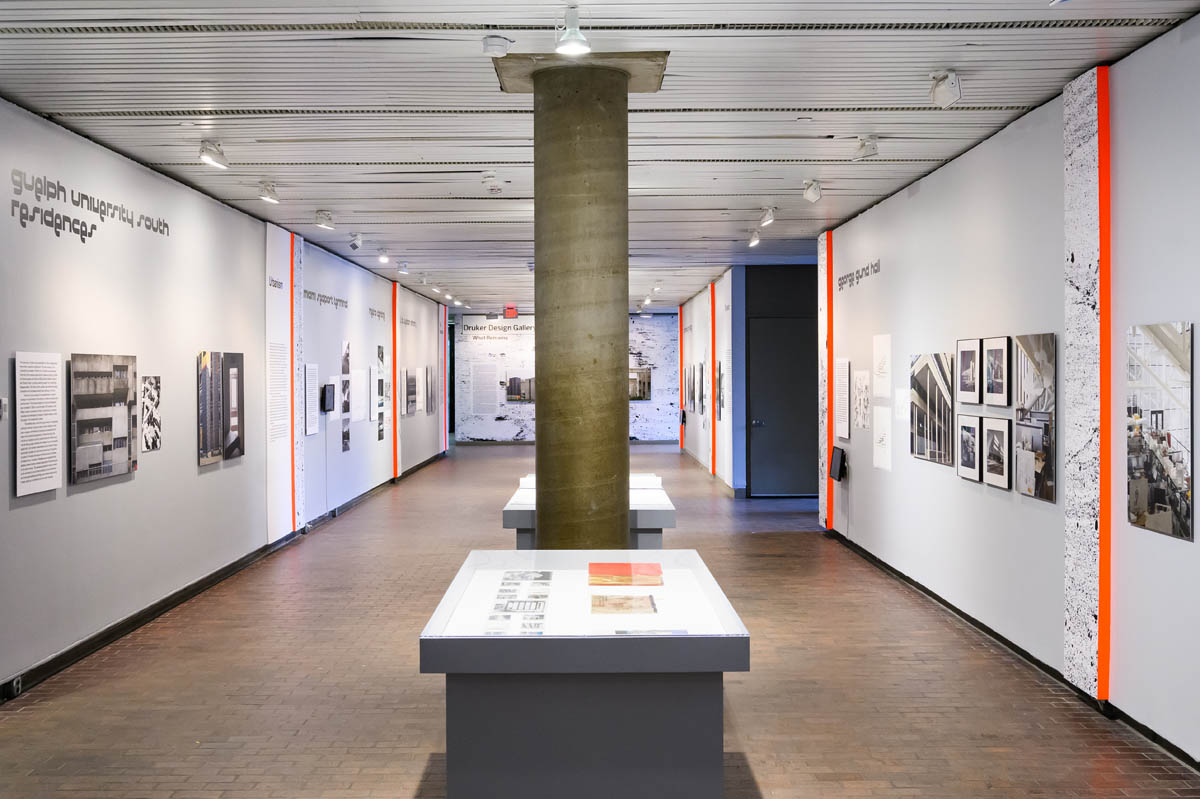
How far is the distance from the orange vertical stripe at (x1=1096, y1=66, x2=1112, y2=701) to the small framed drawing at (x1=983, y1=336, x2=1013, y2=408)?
3.61 feet

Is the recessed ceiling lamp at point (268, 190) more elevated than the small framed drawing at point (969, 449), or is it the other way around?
the recessed ceiling lamp at point (268, 190)

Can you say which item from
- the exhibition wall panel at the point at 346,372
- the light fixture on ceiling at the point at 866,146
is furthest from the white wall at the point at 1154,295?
the exhibition wall panel at the point at 346,372

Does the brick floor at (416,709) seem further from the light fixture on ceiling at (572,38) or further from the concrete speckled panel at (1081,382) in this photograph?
the light fixture on ceiling at (572,38)

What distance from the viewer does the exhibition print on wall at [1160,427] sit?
156 inches

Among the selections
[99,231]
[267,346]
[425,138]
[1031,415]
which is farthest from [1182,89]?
[267,346]

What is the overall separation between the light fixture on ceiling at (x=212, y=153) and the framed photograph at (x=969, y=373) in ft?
17.3

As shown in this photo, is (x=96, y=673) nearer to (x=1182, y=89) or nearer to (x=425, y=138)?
(x=425, y=138)

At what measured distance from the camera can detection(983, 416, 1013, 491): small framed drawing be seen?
5.68m

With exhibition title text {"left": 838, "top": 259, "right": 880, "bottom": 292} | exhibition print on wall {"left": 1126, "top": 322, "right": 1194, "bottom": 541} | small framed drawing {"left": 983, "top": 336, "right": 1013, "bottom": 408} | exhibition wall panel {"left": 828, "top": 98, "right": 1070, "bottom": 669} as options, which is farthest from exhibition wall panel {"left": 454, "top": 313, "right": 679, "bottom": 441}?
exhibition print on wall {"left": 1126, "top": 322, "right": 1194, "bottom": 541}

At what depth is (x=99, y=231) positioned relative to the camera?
5.93m

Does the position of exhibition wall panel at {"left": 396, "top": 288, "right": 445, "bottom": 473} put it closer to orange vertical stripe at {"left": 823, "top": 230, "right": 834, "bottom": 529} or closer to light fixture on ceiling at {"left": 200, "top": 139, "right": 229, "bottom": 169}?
orange vertical stripe at {"left": 823, "top": 230, "right": 834, "bottom": 529}

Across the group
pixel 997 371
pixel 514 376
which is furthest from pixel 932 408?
pixel 514 376

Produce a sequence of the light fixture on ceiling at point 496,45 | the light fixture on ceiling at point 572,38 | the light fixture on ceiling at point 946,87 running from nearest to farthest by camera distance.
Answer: the light fixture on ceiling at point 572,38 → the light fixture on ceiling at point 496,45 → the light fixture on ceiling at point 946,87

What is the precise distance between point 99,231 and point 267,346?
320cm
